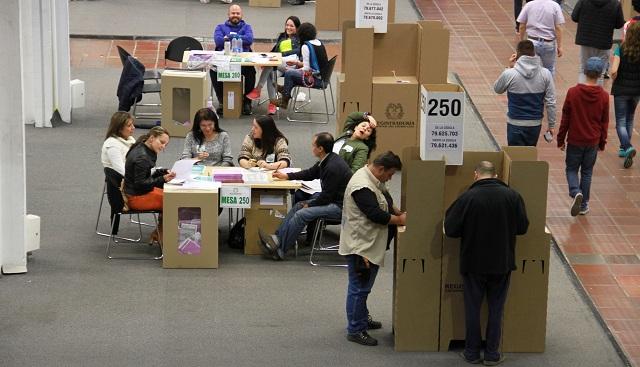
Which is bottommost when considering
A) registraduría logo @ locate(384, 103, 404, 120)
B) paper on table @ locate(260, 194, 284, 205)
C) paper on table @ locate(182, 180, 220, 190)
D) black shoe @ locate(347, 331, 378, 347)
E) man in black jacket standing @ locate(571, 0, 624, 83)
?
black shoe @ locate(347, 331, 378, 347)

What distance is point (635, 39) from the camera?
14.4 metres

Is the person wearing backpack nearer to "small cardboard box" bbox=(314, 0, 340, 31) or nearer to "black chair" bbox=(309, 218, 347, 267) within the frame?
"black chair" bbox=(309, 218, 347, 267)

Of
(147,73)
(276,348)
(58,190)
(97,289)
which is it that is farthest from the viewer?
(147,73)

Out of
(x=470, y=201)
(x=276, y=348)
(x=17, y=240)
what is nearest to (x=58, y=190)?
(x=17, y=240)

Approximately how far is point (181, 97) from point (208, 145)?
131 inches

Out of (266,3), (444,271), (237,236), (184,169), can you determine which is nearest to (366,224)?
(444,271)

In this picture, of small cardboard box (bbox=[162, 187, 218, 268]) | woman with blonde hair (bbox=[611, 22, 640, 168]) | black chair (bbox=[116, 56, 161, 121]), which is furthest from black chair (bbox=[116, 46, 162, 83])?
woman with blonde hair (bbox=[611, 22, 640, 168])

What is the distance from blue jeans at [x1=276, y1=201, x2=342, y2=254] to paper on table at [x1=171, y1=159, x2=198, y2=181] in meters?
0.94

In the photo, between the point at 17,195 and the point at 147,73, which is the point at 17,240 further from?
the point at 147,73

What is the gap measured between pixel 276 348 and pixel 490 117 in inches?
300

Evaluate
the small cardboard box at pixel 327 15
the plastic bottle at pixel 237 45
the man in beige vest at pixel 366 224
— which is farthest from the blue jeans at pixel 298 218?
the small cardboard box at pixel 327 15

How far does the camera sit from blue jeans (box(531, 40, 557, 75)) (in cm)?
1700

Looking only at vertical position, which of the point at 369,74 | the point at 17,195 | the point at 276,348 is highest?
the point at 369,74

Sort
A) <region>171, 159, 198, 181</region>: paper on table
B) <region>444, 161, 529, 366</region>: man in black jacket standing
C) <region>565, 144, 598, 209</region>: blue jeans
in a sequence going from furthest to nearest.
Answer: <region>565, 144, 598, 209</region>: blue jeans
<region>171, 159, 198, 181</region>: paper on table
<region>444, 161, 529, 366</region>: man in black jacket standing
